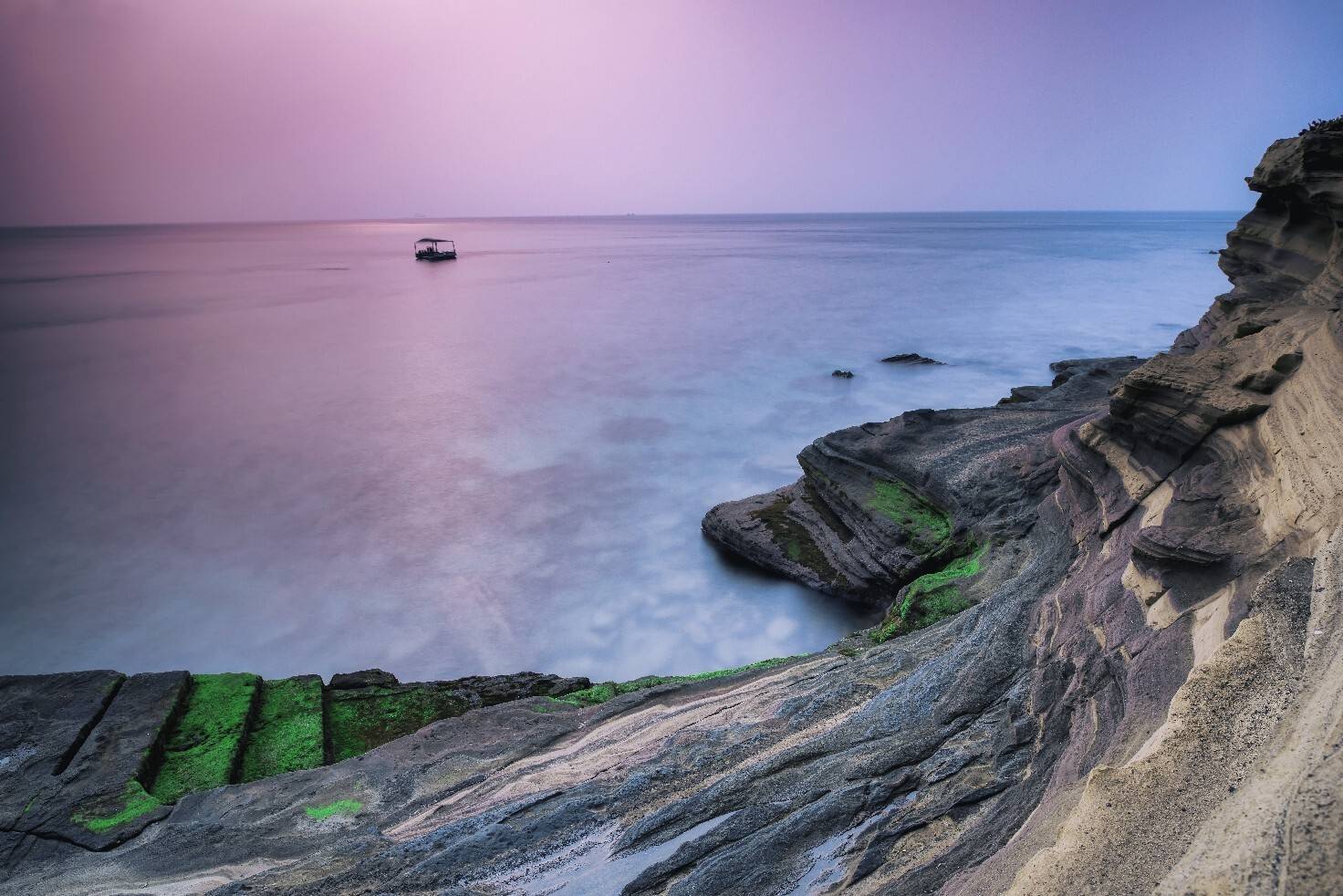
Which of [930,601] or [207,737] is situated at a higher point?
Result: [930,601]

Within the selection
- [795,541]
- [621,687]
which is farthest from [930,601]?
[621,687]

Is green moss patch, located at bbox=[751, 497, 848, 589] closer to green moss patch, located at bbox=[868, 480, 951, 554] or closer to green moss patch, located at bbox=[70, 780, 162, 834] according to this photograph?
green moss patch, located at bbox=[868, 480, 951, 554]

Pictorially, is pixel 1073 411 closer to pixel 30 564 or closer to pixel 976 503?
pixel 976 503

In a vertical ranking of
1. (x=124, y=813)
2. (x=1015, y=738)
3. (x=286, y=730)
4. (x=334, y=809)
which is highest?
(x=1015, y=738)

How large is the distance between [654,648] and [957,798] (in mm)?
5473

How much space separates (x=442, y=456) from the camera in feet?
51.8

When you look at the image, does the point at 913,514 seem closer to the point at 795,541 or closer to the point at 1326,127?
the point at 795,541

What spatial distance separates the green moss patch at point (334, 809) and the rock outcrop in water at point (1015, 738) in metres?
0.02

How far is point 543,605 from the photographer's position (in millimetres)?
10164

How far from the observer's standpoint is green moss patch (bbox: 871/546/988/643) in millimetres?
7355

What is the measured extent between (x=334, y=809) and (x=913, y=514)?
7291mm

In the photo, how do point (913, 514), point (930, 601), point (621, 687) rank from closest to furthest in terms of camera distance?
1. point (621, 687)
2. point (930, 601)
3. point (913, 514)

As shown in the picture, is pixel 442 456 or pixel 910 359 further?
pixel 910 359

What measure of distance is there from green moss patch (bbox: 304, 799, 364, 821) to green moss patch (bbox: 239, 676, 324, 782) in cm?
96
